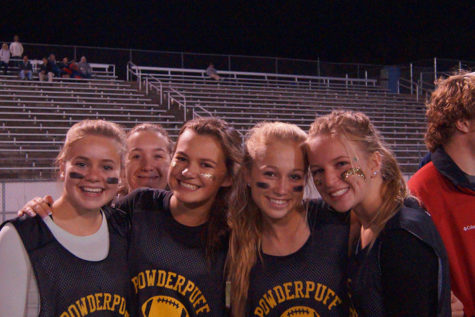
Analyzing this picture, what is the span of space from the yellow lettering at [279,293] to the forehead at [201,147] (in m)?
0.67

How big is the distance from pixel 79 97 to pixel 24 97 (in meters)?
1.31

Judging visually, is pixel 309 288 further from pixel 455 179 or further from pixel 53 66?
pixel 53 66

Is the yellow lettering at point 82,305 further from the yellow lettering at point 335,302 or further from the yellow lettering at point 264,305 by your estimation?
the yellow lettering at point 335,302

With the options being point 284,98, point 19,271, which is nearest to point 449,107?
point 19,271

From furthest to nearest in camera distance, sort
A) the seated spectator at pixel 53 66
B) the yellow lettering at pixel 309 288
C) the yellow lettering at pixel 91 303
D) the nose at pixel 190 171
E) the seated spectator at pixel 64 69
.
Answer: the seated spectator at pixel 64 69 < the seated spectator at pixel 53 66 < the nose at pixel 190 171 < the yellow lettering at pixel 309 288 < the yellow lettering at pixel 91 303

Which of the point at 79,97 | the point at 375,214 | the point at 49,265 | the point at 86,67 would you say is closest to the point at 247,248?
the point at 375,214

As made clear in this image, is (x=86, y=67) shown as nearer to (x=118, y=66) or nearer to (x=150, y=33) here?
(x=118, y=66)

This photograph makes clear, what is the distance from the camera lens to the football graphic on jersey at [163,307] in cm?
205

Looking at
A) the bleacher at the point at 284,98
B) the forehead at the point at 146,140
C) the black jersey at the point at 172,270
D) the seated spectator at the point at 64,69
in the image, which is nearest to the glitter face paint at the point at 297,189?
the black jersey at the point at 172,270

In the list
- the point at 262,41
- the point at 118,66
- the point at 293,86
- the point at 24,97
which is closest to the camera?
the point at 24,97

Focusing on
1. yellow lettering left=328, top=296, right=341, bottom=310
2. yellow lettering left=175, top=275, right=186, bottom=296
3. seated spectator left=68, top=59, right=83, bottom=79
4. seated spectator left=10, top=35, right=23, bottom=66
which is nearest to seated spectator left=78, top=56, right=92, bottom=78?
seated spectator left=68, top=59, right=83, bottom=79

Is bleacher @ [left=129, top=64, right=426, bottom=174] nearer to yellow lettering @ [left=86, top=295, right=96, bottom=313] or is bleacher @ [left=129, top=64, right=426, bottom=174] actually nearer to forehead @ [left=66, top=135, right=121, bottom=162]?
forehead @ [left=66, top=135, right=121, bottom=162]

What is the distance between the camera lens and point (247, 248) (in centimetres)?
212

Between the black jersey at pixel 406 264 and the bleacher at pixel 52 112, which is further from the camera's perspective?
the bleacher at pixel 52 112
